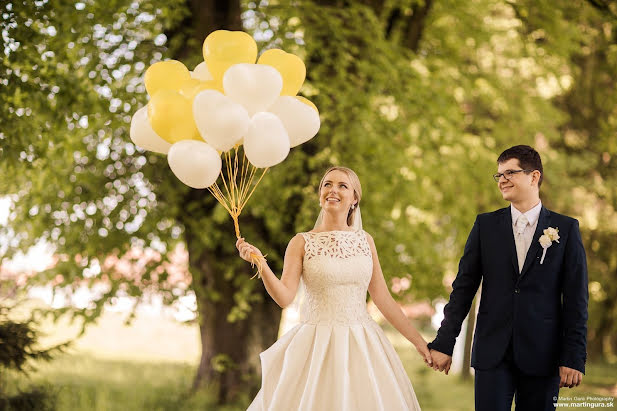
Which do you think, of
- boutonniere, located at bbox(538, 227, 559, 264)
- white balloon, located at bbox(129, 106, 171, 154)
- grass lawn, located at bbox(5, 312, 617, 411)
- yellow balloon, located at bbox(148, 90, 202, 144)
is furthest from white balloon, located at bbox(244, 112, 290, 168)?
grass lawn, located at bbox(5, 312, 617, 411)

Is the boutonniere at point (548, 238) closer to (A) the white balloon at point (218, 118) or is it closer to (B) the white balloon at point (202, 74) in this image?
(A) the white balloon at point (218, 118)

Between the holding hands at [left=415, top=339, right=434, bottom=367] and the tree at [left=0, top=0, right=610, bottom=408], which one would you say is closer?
the holding hands at [left=415, top=339, right=434, bottom=367]

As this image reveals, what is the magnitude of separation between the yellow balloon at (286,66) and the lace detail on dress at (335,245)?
877 millimetres

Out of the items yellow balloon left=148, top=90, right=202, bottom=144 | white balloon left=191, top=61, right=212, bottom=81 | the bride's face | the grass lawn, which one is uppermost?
white balloon left=191, top=61, right=212, bottom=81

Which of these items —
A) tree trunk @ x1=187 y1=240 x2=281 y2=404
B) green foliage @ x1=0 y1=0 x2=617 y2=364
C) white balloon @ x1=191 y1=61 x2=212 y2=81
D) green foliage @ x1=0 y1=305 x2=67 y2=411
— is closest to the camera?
white balloon @ x1=191 y1=61 x2=212 y2=81

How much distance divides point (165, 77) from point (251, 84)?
624 millimetres

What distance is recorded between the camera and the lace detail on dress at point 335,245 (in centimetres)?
406

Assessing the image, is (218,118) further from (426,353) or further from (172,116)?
(426,353)

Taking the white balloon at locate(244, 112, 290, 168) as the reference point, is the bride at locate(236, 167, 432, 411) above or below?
below

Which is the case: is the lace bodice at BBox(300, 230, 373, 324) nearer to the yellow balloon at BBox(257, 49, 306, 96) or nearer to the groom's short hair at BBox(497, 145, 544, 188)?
the yellow balloon at BBox(257, 49, 306, 96)

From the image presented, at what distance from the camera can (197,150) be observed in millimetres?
3623

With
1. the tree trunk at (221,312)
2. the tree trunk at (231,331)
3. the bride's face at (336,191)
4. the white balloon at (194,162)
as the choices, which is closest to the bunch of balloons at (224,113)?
the white balloon at (194,162)

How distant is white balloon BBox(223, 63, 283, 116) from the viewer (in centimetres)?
373

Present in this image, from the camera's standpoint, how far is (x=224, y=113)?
3621 mm
